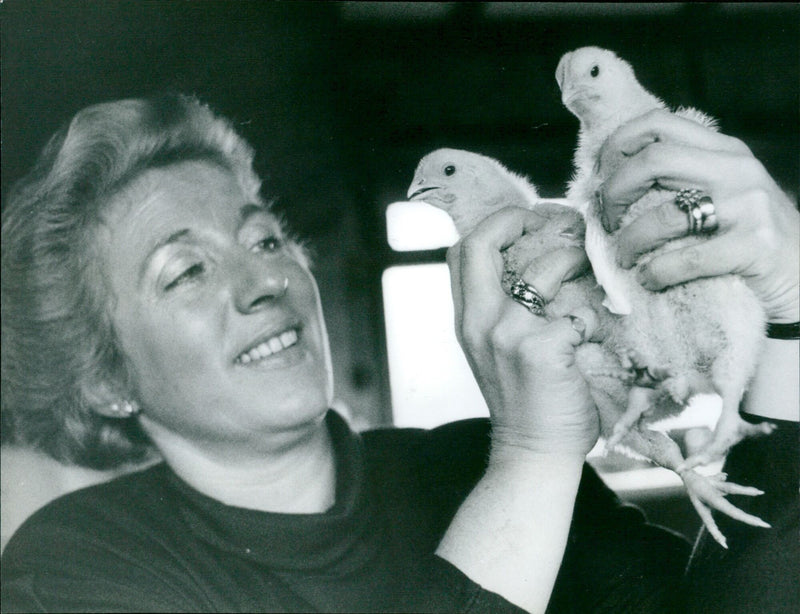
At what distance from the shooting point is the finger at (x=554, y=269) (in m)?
1.00

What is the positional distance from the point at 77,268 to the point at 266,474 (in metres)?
0.45

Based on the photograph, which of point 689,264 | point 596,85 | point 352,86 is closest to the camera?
point 689,264

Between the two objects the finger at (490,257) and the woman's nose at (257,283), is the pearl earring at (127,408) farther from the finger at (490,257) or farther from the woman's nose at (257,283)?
the finger at (490,257)

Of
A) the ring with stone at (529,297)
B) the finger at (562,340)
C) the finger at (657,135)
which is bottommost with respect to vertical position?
the finger at (562,340)

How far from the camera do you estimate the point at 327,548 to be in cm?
106

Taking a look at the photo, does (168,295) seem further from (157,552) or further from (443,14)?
(443,14)

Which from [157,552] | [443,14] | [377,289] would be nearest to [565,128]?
[443,14]

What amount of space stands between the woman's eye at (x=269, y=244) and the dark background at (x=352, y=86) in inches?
1.6

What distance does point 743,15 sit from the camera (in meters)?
1.20

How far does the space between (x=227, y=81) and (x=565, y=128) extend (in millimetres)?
564

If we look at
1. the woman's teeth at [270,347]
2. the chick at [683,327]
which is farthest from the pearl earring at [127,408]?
the chick at [683,327]

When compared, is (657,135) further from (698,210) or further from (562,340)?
(562,340)

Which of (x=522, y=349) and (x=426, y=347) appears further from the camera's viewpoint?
A: (x=426, y=347)

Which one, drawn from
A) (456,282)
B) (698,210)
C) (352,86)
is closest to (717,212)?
(698,210)
